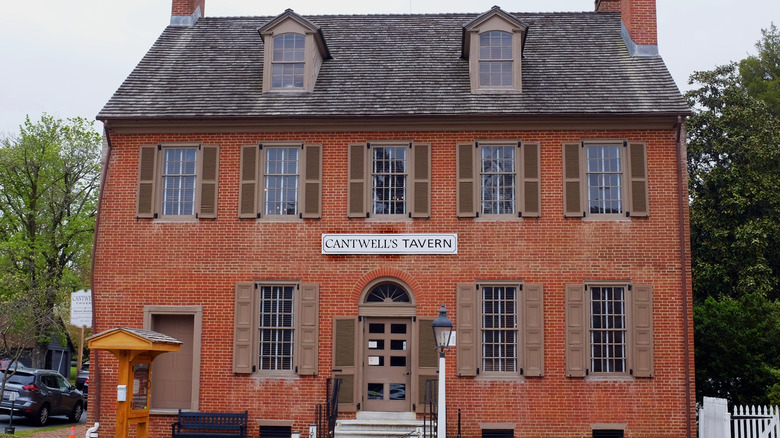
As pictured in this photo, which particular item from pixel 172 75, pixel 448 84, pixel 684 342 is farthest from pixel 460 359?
pixel 172 75

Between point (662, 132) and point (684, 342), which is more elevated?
point (662, 132)

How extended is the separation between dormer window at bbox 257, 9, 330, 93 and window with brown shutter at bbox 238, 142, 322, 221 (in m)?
1.51

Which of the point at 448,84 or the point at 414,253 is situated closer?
the point at 414,253

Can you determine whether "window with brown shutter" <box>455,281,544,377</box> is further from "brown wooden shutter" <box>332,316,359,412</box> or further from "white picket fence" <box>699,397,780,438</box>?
"white picket fence" <box>699,397,780,438</box>

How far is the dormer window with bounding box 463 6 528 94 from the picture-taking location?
1817 centimetres

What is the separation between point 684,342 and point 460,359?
450cm

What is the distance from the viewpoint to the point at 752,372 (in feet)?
63.5

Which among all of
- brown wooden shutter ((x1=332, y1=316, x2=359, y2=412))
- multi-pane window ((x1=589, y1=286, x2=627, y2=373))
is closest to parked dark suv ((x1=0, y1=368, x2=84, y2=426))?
brown wooden shutter ((x1=332, y1=316, x2=359, y2=412))

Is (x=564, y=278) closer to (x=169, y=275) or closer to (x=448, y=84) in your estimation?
(x=448, y=84)

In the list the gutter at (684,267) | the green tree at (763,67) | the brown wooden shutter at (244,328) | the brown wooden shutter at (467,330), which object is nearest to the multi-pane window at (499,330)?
the brown wooden shutter at (467,330)

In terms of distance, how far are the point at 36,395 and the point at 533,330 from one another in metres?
13.6

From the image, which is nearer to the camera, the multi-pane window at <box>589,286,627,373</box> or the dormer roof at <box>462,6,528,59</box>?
the multi-pane window at <box>589,286,627,373</box>

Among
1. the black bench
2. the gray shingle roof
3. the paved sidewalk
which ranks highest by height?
the gray shingle roof

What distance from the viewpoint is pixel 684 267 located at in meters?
16.9
